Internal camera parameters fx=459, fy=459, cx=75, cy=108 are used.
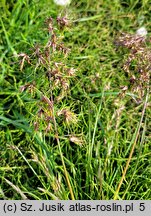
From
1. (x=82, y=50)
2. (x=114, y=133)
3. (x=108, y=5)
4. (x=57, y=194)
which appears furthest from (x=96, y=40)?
(x=57, y=194)

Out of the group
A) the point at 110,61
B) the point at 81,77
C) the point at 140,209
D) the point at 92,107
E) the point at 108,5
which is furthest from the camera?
the point at 108,5

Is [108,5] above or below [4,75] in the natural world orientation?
above

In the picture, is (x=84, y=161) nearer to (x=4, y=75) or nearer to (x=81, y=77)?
(x=81, y=77)

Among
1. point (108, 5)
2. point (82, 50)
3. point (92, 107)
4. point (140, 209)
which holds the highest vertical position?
point (108, 5)

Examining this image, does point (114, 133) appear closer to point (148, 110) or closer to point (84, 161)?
point (84, 161)

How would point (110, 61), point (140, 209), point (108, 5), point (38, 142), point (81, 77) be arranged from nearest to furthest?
point (140, 209) → point (38, 142) → point (81, 77) → point (110, 61) → point (108, 5)

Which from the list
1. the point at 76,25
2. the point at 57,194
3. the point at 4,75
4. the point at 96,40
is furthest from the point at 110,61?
the point at 57,194

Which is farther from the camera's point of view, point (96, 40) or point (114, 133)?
point (96, 40)
